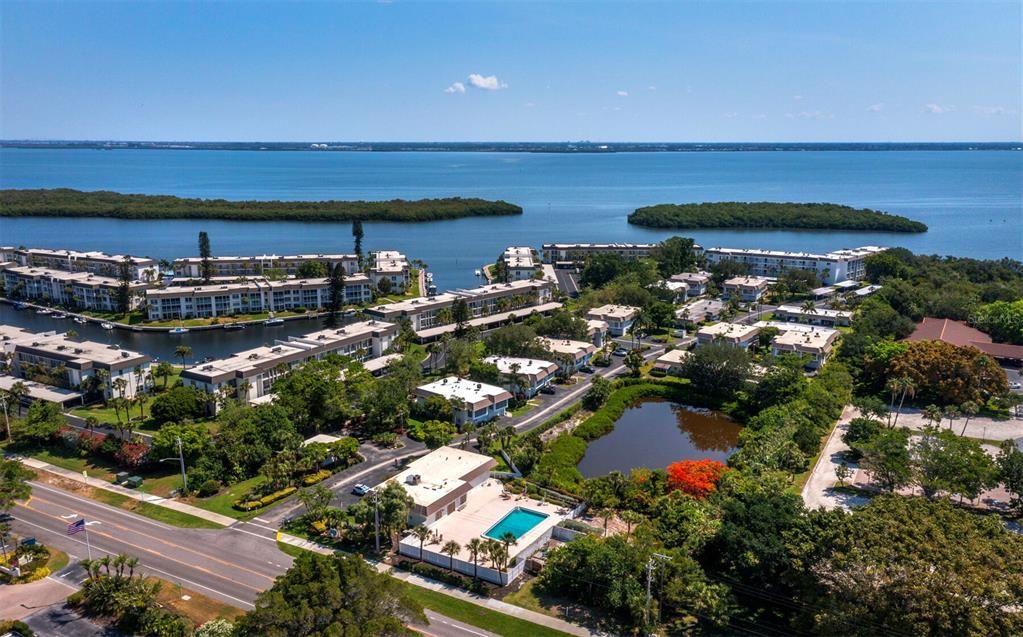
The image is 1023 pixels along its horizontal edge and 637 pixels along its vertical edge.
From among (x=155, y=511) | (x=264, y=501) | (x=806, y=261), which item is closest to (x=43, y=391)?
(x=155, y=511)

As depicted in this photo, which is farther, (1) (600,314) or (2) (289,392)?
(1) (600,314)

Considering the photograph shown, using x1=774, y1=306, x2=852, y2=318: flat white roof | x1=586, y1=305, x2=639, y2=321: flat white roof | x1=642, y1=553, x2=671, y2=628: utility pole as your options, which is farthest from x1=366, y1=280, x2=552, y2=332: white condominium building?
x1=642, y1=553, x2=671, y2=628: utility pole

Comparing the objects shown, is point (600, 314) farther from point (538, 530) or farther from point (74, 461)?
point (74, 461)

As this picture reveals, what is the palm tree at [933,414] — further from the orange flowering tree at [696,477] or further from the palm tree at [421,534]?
the palm tree at [421,534]

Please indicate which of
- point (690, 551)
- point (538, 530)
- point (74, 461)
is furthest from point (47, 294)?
point (690, 551)

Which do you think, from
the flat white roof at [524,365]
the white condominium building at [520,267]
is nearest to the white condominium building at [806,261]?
the white condominium building at [520,267]

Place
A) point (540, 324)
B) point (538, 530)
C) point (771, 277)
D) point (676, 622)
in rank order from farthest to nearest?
1. point (771, 277)
2. point (540, 324)
3. point (538, 530)
4. point (676, 622)

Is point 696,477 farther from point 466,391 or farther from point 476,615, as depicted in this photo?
point 466,391
